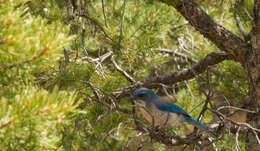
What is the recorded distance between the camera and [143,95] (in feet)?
8.54

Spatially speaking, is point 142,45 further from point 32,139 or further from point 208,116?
point 32,139

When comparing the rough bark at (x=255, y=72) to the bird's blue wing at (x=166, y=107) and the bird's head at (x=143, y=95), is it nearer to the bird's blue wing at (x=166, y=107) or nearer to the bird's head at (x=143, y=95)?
the bird's blue wing at (x=166, y=107)

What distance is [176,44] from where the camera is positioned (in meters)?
4.59

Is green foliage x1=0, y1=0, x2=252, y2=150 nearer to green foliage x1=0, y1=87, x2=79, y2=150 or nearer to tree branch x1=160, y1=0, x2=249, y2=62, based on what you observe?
green foliage x1=0, y1=87, x2=79, y2=150

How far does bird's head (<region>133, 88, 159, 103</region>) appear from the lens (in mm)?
2541

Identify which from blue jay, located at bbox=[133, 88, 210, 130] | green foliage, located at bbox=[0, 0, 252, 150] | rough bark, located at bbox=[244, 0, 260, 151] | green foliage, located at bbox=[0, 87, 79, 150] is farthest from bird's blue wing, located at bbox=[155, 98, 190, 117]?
green foliage, located at bbox=[0, 87, 79, 150]

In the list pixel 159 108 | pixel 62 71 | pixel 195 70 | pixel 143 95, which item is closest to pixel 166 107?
pixel 159 108

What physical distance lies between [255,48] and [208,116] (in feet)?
3.53

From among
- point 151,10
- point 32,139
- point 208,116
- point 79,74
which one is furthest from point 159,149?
point 32,139

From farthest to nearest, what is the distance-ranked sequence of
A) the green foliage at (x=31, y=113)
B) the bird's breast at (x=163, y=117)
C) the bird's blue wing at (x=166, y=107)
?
the bird's blue wing at (x=166, y=107) → the bird's breast at (x=163, y=117) → the green foliage at (x=31, y=113)

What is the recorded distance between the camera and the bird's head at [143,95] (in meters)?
2.54

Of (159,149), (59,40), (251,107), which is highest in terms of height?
(59,40)

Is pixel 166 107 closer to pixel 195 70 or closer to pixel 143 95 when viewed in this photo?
pixel 143 95

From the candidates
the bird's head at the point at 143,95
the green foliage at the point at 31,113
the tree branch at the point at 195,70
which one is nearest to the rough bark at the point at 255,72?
the tree branch at the point at 195,70
